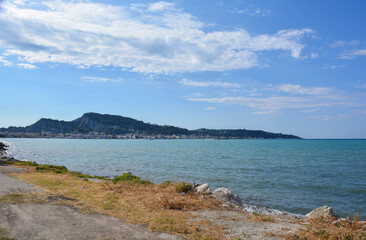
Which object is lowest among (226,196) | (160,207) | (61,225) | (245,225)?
(226,196)

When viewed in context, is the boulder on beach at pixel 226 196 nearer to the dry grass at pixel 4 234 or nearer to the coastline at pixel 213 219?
the coastline at pixel 213 219

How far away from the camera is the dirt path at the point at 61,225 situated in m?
8.22

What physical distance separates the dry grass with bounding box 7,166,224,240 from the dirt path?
58 centimetres

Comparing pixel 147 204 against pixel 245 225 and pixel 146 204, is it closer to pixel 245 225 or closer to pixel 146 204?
pixel 146 204

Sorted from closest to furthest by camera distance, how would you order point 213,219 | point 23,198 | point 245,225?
1. point 245,225
2. point 213,219
3. point 23,198

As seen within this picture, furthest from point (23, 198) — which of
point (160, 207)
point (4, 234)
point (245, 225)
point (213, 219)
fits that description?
point (245, 225)

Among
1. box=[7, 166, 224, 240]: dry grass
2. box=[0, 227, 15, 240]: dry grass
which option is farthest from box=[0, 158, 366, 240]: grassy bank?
box=[0, 227, 15, 240]: dry grass

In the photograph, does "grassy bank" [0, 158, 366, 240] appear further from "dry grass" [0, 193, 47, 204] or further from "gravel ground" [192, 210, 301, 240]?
"gravel ground" [192, 210, 301, 240]

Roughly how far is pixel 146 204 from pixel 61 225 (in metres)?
4.08

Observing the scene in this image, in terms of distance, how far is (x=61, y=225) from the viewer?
907 centimetres

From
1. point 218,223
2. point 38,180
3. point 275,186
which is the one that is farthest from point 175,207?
point 275,186

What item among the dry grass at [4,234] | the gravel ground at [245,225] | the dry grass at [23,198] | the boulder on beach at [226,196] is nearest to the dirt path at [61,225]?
the dry grass at [4,234]

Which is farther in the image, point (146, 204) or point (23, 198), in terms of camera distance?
point (23, 198)

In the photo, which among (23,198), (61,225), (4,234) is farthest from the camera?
(23,198)
